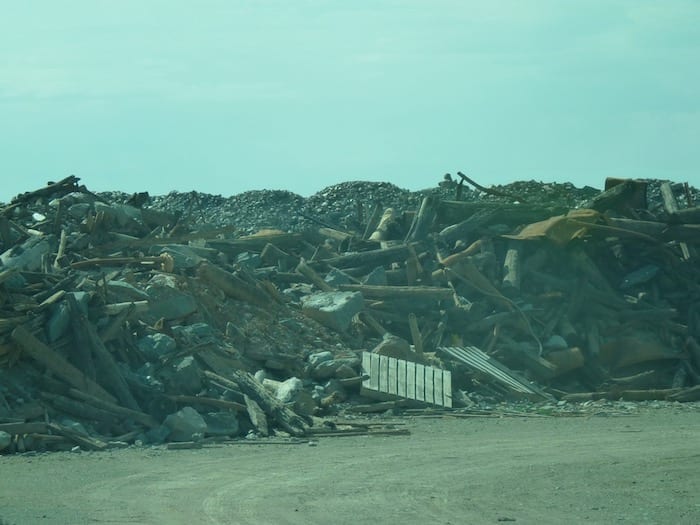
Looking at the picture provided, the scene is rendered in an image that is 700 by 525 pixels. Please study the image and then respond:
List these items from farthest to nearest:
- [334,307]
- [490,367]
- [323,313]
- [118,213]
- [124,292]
Answer: [118,213]
[334,307]
[323,313]
[490,367]
[124,292]

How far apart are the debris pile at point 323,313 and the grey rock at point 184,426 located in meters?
0.03

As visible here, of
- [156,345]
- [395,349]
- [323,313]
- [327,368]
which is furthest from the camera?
[323,313]

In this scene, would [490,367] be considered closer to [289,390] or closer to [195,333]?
[289,390]

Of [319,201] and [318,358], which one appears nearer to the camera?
[318,358]

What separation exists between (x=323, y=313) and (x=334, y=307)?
0.76 feet

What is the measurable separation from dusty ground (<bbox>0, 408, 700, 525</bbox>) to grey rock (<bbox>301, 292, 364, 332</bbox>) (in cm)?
483

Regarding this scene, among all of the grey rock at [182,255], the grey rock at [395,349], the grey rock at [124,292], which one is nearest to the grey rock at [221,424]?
the grey rock at [124,292]

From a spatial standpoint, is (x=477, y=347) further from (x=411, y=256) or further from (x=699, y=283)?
(x=699, y=283)

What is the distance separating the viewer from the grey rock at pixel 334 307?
18.1 metres

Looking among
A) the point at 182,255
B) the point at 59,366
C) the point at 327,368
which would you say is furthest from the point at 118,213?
the point at 59,366

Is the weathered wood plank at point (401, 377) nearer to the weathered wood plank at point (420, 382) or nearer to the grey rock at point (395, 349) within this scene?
the weathered wood plank at point (420, 382)

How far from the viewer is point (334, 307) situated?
719 inches

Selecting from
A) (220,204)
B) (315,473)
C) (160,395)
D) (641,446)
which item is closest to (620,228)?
(641,446)

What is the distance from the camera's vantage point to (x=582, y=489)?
30.9ft
